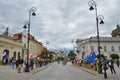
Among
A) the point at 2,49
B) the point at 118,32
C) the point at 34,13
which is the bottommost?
the point at 2,49

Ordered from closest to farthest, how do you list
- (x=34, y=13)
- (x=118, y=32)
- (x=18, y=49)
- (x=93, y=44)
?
(x=34, y=13) < (x=18, y=49) < (x=93, y=44) < (x=118, y=32)

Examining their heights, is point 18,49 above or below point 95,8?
below

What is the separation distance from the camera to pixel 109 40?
281 ft

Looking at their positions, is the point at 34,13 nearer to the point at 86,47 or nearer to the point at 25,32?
the point at 25,32

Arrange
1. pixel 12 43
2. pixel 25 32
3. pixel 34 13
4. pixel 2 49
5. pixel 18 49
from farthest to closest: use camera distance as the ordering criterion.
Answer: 1. pixel 18 49
2. pixel 12 43
3. pixel 2 49
4. pixel 34 13
5. pixel 25 32

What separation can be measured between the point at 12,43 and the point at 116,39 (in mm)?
51707

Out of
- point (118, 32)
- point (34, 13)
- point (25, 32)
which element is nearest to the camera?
point (25, 32)

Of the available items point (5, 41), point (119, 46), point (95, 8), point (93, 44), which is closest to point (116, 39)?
point (119, 46)

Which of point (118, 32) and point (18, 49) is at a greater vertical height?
point (118, 32)

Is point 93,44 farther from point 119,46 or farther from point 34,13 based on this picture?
point 34,13

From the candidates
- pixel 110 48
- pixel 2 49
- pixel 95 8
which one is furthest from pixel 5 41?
A: pixel 110 48

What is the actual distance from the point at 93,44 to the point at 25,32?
64319 millimetres

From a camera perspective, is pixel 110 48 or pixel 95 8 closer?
pixel 95 8

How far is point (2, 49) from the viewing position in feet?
153
